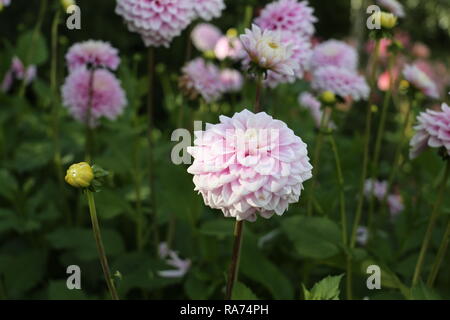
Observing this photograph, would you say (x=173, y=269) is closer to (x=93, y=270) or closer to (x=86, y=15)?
(x=93, y=270)

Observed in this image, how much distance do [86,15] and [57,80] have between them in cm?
245

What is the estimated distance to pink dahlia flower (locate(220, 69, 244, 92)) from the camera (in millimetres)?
2311

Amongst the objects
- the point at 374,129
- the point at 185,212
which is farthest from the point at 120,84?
the point at 374,129

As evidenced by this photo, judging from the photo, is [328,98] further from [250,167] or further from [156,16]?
[250,167]

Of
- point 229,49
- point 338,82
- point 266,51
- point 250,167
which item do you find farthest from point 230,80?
point 250,167

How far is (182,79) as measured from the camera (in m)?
1.68

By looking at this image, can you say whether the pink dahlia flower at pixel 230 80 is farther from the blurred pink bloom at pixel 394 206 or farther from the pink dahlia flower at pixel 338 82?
the blurred pink bloom at pixel 394 206

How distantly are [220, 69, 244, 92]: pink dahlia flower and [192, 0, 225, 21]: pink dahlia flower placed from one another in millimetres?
640

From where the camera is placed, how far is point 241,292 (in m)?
1.27

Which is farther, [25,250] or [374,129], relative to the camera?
[374,129]

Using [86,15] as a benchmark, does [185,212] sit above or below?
below

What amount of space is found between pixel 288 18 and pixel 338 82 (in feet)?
0.82

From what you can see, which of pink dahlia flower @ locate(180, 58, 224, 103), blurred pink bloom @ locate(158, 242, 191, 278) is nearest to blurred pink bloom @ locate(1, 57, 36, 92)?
pink dahlia flower @ locate(180, 58, 224, 103)

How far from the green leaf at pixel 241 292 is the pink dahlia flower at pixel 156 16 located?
694 millimetres
